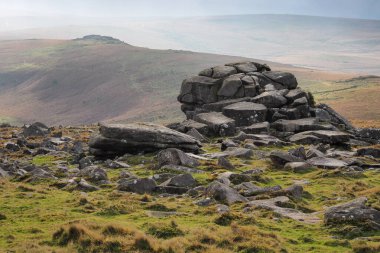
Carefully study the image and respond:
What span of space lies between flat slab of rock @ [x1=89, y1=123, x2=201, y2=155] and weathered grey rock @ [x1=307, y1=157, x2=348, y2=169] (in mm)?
9493

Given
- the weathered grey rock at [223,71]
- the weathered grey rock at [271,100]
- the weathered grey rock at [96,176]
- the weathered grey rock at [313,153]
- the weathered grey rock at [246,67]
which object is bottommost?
the weathered grey rock at [96,176]

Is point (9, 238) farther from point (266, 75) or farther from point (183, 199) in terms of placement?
point (266, 75)

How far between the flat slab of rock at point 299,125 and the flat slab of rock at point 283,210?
2717 cm

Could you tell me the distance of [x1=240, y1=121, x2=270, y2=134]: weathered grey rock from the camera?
52000 mm

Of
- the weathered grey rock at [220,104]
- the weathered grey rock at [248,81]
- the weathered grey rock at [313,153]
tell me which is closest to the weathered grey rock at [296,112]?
the weathered grey rock at [220,104]

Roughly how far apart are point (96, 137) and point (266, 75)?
26701mm

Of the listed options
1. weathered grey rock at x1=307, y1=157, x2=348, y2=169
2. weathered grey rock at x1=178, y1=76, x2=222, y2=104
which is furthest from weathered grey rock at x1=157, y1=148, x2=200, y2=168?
weathered grey rock at x1=178, y1=76, x2=222, y2=104

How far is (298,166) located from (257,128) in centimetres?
1639

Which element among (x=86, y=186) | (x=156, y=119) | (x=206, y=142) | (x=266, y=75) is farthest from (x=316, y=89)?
(x=86, y=186)

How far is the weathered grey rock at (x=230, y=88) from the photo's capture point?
58.9 m

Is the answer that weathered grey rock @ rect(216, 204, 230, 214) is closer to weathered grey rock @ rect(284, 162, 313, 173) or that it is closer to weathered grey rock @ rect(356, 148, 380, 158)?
weathered grey rock @ rect(284, 162, 313, 173)

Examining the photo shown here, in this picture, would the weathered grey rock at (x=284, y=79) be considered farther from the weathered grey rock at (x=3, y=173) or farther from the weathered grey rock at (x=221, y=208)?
the weathered grey rock at (x=221, y=208)

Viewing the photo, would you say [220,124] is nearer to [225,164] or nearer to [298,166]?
[225,164]

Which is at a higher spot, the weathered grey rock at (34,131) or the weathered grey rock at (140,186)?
the weathered grey rock at (140,186)
